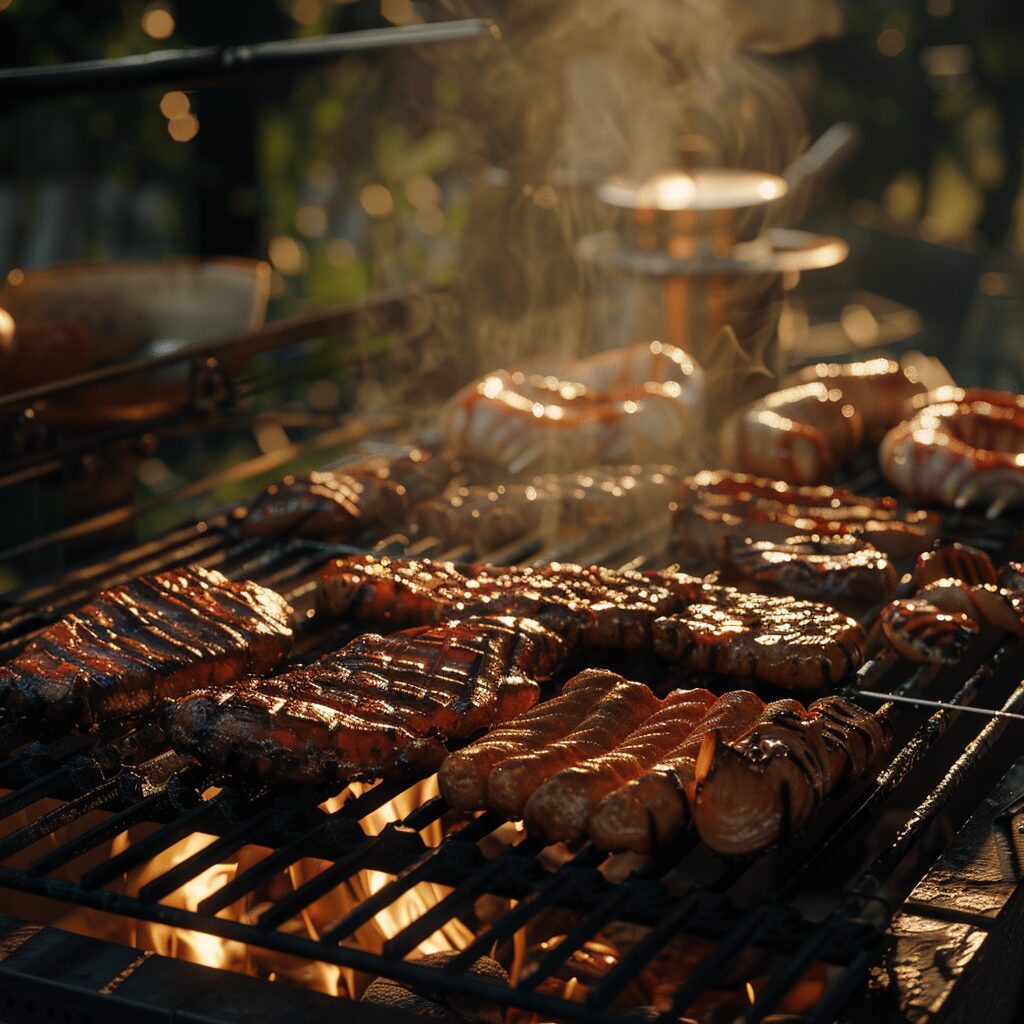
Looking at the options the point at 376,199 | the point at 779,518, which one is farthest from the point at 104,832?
the point at 376,199

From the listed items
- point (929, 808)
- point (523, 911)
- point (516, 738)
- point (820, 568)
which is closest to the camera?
point (523, 911)

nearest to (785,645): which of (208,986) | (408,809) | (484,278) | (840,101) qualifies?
(408,809)

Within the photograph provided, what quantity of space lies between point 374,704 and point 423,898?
30.6 inches

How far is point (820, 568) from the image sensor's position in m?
3.97

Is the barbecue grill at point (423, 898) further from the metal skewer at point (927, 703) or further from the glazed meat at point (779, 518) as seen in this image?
the glazed meat at point (779, 518)

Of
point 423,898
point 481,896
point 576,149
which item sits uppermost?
point 576,149

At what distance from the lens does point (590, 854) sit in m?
2.62

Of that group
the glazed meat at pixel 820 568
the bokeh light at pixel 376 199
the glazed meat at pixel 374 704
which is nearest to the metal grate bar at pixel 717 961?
the glazed meat at pixel 374 704

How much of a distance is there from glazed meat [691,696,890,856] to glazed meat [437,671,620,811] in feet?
1.12

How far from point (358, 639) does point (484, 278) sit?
146 inches

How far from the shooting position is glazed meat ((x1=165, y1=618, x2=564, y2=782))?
2830 mm

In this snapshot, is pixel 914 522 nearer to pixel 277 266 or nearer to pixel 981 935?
pixel 981 935

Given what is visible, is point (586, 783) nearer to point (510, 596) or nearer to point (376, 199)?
point (510, 596)

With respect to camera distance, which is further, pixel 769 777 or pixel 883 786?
pixel 883 786
